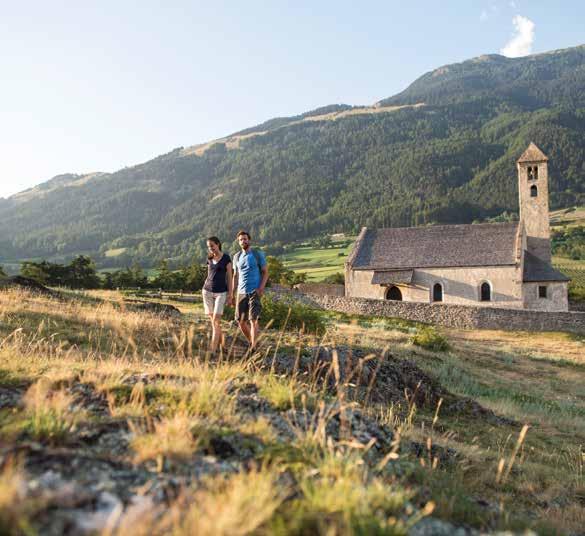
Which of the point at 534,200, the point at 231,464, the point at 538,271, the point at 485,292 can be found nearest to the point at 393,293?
the point at 485,292

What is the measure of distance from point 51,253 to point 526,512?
631ft

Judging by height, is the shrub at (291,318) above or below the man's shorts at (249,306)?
below

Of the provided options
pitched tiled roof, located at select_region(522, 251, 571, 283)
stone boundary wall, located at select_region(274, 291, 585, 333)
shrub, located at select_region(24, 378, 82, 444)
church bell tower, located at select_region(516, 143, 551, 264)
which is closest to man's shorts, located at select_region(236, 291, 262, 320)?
shrub, located at select_region(24, 378, 82, 444)

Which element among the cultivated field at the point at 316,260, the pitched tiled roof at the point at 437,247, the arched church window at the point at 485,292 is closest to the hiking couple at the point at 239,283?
the pitched tiled roof at the point at 437,247

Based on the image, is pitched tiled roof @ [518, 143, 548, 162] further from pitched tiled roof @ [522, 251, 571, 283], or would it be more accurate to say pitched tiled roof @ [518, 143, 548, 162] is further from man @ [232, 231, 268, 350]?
man @ [232, 231, 268, 350]

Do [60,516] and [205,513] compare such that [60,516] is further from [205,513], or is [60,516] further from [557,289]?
[557,289]

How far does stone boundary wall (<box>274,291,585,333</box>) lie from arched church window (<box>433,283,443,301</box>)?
274 inches

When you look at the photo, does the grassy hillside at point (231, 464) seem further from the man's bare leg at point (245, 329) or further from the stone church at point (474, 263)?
the stone church at point (474, 263)

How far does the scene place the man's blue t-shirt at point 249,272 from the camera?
9656 mm

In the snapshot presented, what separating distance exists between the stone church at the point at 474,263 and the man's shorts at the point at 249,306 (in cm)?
3520

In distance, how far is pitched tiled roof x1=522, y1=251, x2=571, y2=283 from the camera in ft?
135

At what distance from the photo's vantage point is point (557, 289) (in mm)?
41438

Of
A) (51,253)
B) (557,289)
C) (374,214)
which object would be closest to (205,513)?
(557,289)

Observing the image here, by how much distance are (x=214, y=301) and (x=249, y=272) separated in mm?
911
